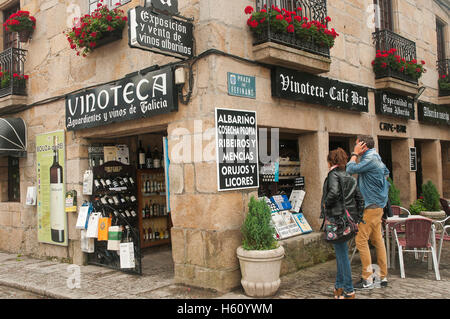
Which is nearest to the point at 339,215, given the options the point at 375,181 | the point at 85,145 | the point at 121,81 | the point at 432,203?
the point at 375,181

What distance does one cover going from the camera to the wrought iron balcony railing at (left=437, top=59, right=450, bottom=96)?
1086 cm

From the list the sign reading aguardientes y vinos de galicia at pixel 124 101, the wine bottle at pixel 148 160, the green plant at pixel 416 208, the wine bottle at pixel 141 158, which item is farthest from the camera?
the green plant at pixel 416 208

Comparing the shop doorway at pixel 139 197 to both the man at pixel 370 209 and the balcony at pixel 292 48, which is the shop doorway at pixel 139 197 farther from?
the man at pixel 370 209

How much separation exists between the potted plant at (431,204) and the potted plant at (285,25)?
498cm

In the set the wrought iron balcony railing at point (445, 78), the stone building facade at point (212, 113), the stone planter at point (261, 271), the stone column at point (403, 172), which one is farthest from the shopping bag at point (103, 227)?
the wrought iron balcony railing at point (445, 78)

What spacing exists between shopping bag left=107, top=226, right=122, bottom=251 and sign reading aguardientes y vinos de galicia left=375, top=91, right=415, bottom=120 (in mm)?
5835

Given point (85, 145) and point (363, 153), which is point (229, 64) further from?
point (85, 145)

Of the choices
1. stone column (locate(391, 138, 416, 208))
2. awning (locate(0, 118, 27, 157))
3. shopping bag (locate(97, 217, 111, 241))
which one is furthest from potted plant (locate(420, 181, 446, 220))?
awning (locate(0, 118, 27, 157))

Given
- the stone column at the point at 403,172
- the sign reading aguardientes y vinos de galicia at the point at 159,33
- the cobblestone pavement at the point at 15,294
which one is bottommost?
the cobblestone pavement at the point at 15,294

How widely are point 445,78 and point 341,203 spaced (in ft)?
28.1

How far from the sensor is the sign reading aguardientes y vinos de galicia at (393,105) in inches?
330

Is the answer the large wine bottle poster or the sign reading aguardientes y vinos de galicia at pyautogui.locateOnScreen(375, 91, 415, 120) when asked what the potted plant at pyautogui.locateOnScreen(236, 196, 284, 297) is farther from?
the sign reading aguardientes y vinos de galicia at pyautogui.locateOnScreen(375, 91, 415, 120)

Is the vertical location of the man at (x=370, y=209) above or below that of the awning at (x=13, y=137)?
below

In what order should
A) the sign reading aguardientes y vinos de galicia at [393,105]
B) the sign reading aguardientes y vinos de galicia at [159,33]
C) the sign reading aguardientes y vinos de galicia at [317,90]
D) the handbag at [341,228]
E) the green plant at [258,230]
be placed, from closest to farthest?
1. the handbag at [341,228]
2. the sign reading aguardientes y vinos de galicia at [159,33]
3. the green plant at [258,230]
4. the sign reading aguardientes y vinos de galicia at [317,90]
5. the sign reading aguardientes y vinos de galicia at [393,105]
